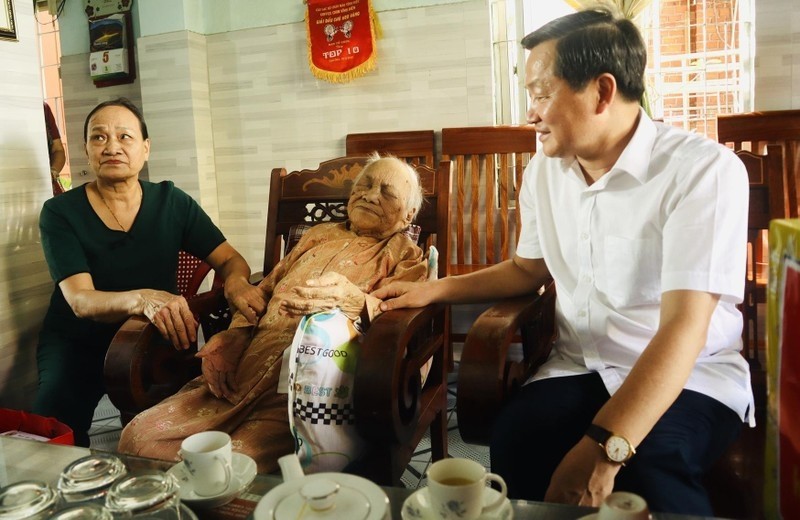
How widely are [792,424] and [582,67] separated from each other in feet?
2.71

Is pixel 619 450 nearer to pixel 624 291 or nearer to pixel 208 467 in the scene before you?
pixel 624 291

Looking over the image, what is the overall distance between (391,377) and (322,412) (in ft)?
0.70

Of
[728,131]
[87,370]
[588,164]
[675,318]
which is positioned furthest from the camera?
[728,131]

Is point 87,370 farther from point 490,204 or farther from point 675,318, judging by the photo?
point 490,204

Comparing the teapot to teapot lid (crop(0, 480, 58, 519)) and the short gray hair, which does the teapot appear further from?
the short gray hair

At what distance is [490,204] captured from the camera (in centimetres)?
328

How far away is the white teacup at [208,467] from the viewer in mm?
1006

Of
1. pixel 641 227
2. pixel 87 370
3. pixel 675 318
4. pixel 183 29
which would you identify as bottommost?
pixel 87 370

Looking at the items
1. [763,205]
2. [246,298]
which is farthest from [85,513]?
[763,205]

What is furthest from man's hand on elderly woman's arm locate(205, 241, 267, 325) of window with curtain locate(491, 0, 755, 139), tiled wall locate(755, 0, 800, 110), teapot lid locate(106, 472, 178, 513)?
tiled wall locate(755, 0, 800, 110)

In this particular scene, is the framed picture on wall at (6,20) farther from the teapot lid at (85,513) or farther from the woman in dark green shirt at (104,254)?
the teapot lid at (85,513)

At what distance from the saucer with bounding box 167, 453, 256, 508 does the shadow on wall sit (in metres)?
1.35

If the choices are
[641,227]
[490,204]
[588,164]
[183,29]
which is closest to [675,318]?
[641,227]

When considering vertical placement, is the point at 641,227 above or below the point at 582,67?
below
